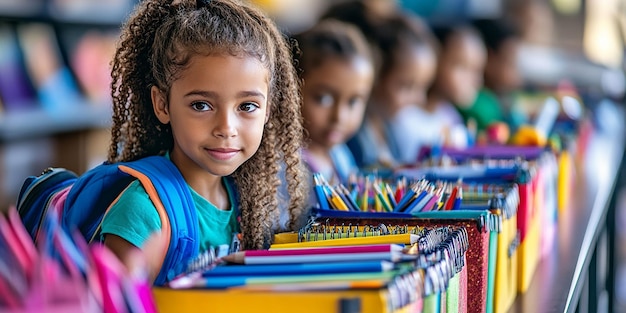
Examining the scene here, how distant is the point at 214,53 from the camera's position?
142 centimetres

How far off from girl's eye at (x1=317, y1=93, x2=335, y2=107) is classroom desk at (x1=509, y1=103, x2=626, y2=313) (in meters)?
0.70

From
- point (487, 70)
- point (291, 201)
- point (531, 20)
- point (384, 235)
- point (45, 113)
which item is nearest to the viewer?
point (384, 235)

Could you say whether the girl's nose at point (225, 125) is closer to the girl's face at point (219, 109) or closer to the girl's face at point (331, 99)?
the girl's face at point (219, 109)

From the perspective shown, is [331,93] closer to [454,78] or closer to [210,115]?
[210,115]

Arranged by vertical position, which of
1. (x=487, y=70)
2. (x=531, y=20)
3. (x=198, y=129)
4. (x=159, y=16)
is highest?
(x=531, y=20)

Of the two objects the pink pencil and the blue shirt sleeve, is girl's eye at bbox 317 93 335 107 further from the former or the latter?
the pink pencil

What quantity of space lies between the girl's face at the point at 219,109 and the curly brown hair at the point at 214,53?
21mm

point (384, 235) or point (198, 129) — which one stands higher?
point (198, 129)

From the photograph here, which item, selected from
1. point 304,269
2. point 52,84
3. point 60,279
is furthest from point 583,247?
point 52,84

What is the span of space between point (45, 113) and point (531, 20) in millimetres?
4563

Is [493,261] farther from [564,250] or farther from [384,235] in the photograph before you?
[564,250]

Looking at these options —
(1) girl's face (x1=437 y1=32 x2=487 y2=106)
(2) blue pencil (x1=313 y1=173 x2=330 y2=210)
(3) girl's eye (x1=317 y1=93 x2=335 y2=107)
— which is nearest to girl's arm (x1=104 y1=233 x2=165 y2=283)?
(2) blue pencil (x1=313 y1=173 x2=330 y2=210)

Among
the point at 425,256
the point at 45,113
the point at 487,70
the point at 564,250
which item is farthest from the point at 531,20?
the point at 425,256

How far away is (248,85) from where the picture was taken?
1426 millimetres
